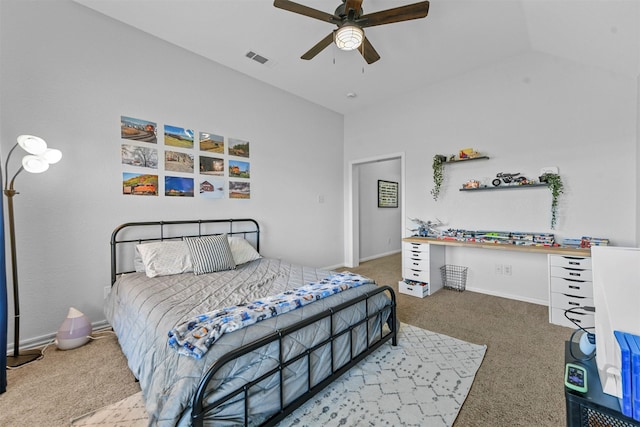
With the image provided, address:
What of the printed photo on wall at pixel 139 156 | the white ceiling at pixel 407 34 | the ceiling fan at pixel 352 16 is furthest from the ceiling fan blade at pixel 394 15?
the printed photo on wall at pixel 139 156

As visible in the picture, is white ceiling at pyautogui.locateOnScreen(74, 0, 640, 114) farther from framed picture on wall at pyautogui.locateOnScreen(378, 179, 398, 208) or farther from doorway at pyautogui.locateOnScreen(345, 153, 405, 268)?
framed picture on wall at pyautogui.locateOnScreen(378, 179, 398, 208)

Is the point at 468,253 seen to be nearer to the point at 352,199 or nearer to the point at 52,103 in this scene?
the point at 352,199

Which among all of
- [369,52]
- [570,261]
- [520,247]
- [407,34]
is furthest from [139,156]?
[570,261]

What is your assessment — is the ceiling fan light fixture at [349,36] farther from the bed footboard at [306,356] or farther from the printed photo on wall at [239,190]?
the printed photo on wall at [239,190]

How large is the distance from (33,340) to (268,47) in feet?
12.0

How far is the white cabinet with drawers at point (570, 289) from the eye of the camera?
2566mm

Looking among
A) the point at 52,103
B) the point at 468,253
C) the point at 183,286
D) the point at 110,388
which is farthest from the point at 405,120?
the point at 110,388

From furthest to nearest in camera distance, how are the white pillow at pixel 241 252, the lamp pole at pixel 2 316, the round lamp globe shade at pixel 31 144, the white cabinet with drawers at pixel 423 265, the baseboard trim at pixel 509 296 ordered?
the white cabinet with drawers at pixel 423 265 < the baseboard trim at pixel 509 296 < the white pillow at pixel 241 252 < the round lamp globe shade at pixel 31 144 < the lamp pole at pixel 2 316

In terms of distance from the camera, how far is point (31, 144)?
78.7 inches

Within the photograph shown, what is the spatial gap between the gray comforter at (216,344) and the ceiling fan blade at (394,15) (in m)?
2.07

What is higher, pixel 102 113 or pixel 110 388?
pixel 102 113

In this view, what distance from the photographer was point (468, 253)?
385cm

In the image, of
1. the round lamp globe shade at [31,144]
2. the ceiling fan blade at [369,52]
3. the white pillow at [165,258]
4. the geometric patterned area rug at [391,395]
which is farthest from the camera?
the white pillow at [165,258]

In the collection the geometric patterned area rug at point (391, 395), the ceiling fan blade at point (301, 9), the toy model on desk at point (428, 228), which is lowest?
the geometric patterned area rug at point (391, 395)
